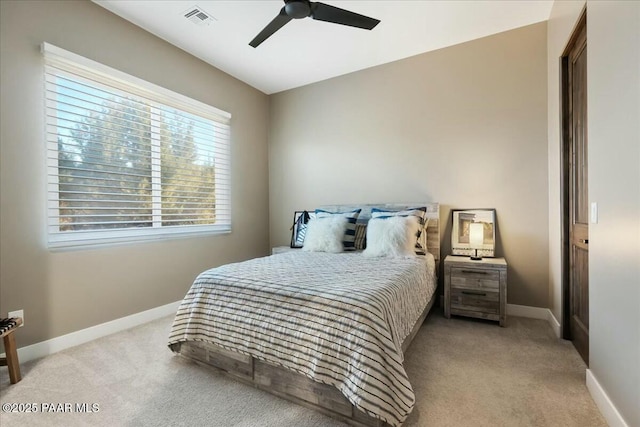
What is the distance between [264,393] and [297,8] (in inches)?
101

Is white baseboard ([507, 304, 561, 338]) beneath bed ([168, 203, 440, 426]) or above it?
beneath

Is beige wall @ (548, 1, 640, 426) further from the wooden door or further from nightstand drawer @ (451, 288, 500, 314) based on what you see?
nightstand drawer @ (451, 288, 500, 314)

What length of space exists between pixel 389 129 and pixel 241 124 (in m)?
2.06

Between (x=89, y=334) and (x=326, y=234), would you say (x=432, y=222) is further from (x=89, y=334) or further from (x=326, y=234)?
(x=89, y=334)

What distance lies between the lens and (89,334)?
97.3 inches

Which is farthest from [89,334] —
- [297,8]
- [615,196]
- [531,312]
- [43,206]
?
[531,312]

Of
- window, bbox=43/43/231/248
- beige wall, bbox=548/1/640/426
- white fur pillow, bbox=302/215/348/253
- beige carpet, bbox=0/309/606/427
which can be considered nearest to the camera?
beige wall, bbox=548/1/640/426

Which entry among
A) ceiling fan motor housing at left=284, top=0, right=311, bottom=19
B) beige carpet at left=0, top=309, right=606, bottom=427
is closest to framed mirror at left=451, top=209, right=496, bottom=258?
beige carpet at left=0, top=309, right=606, bottom=427

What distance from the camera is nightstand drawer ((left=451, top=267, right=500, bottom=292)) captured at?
267 centimetres

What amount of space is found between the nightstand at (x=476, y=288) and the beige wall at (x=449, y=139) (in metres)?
0.50

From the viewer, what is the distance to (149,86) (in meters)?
2.91

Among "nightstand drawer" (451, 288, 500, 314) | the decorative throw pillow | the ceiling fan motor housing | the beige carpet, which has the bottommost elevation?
the beige carpet

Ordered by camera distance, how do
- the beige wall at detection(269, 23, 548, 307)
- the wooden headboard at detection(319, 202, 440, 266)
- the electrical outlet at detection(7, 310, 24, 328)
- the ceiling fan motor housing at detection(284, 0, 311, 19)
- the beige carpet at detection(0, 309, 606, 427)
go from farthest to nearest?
1. the wooden headboard at detection(319, 202, 440, 266)
2. the beige wall at detection(269, 23, 548, 307)
3. the electrical outlet at detection(7, 310, 24, 328)
4. the ceiling fan motor housing at detection(284, 0, 311, 19)
5. the beige carpet at detection(0, 309, 606, 427)

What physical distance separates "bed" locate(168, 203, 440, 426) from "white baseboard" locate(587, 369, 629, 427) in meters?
0.96
